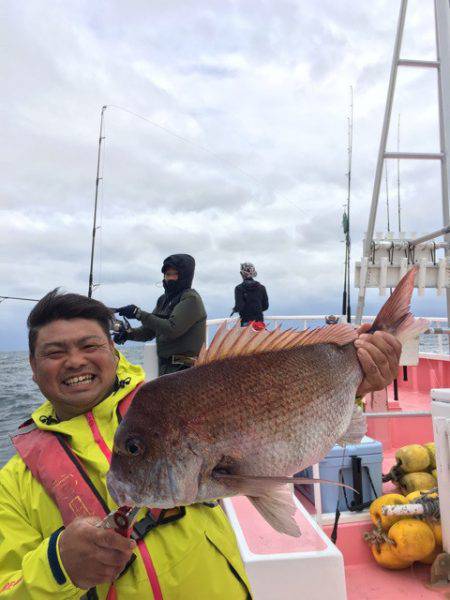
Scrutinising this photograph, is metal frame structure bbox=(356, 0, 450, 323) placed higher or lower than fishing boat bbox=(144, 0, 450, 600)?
higher

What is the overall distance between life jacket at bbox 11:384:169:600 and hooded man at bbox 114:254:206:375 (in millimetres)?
2416

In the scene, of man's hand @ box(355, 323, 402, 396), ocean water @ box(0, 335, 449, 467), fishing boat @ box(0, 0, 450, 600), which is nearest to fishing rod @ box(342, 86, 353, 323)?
fishing boat @ box(0, 0, 450, 600)

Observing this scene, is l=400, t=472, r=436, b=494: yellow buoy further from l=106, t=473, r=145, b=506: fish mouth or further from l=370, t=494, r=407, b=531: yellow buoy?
l=106, t=473, r=145, b=506: fish mouth

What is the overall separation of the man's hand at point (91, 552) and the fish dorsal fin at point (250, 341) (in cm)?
49

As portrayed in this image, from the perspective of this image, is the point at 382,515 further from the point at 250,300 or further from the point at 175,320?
the point at 250,300

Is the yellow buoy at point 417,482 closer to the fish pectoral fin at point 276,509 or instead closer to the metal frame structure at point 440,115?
the metal frame structure at point 440,115

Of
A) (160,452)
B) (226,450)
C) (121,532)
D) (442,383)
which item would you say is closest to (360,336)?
(226,450)

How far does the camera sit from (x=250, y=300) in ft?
21.2

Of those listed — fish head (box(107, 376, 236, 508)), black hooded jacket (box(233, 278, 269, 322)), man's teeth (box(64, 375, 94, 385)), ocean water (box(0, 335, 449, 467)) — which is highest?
black hooded jacket (box(233, 278, 269, 322))

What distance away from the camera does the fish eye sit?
1131mm

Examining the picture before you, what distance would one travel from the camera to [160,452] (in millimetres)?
1124

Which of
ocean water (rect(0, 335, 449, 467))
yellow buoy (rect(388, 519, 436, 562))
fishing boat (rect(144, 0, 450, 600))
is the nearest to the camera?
fishing boat (rect(144, 0, 450, 600))

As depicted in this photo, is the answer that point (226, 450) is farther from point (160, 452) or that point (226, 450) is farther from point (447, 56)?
point (447, 56)

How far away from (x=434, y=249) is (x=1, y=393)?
1365 cm
